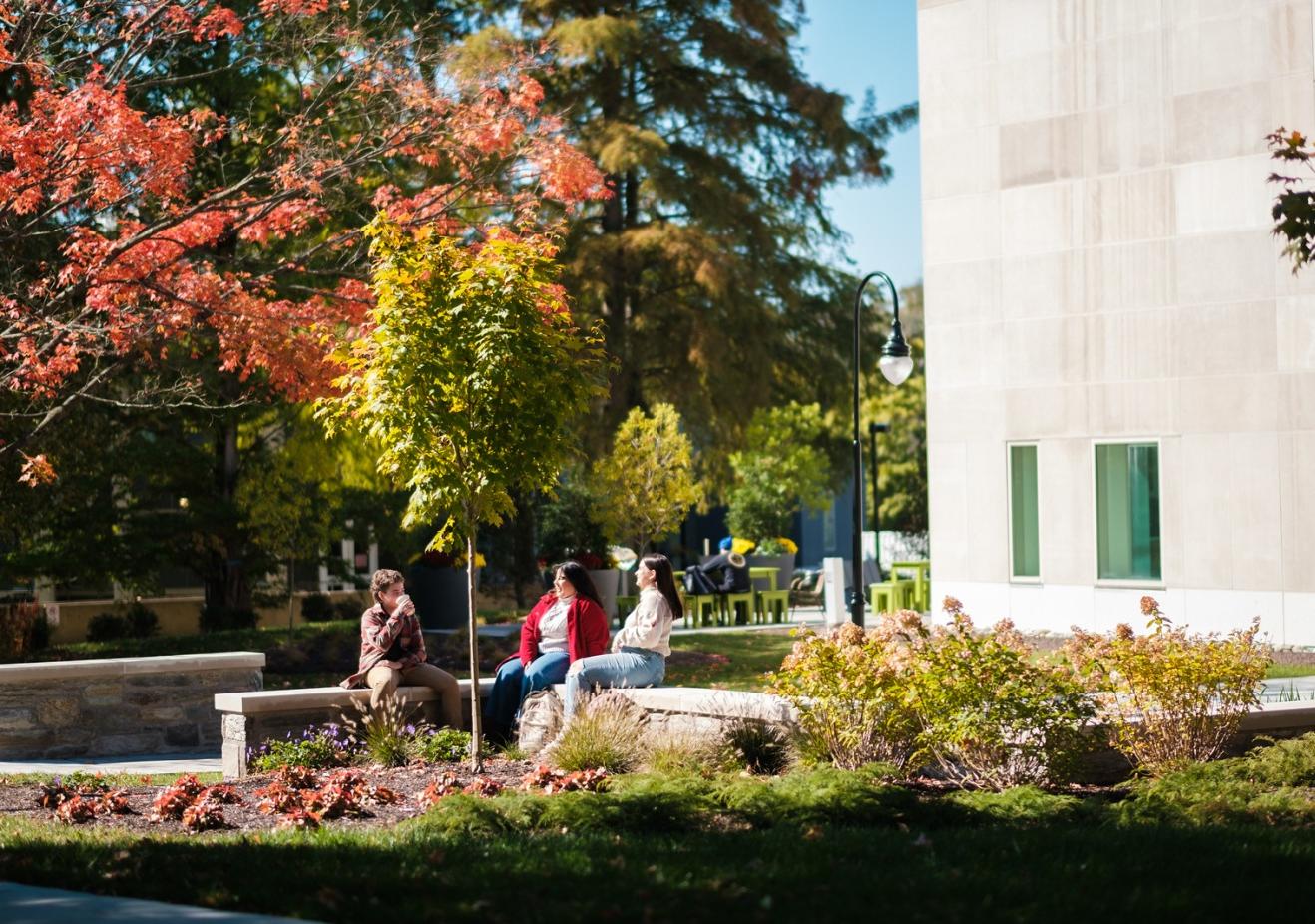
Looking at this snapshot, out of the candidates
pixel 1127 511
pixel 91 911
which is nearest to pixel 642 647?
pixel 91 911

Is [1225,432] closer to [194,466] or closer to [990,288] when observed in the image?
[990,288]

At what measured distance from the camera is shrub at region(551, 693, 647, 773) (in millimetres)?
10094

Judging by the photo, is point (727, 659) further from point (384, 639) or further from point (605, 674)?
point (605, 674)

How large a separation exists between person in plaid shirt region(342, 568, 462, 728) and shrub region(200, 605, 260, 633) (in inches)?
555

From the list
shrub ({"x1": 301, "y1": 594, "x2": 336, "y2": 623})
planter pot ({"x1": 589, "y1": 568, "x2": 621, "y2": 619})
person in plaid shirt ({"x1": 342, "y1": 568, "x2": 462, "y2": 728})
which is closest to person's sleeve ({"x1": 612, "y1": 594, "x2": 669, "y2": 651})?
person in plaid shirt ({"x1": 342, "y1": 568, "x2": 462, "y2": 728})

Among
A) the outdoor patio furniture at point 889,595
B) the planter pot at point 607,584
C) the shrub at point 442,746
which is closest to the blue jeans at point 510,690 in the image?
the shrub at point 442,746

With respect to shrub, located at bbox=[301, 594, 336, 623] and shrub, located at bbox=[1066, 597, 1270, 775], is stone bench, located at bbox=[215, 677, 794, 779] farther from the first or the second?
shrub, located at bbox=[301, 594, 336, 623]

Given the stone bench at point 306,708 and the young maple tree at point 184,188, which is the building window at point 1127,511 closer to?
the young maple tree at point 184,188

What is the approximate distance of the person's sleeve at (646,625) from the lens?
37.3ft

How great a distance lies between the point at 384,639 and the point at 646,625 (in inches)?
88.0

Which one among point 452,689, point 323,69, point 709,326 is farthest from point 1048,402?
point 452,689

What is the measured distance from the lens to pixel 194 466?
2512 cm

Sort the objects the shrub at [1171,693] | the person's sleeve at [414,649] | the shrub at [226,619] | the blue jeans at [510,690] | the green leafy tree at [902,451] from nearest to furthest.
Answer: the shrub at [1171,693]
the blue jeans at [510,690]
the person's sleeve at [414,649]
the shrub at [226,619]
the green leafy tree at [902,451]

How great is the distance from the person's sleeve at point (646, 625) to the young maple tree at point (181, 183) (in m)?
4.60
